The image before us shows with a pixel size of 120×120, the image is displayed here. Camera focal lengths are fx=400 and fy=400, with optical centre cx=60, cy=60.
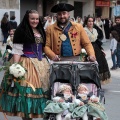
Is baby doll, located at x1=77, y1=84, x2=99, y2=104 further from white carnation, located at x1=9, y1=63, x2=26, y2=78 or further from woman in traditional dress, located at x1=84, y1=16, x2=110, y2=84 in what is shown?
woman in traditional dress, located at x1=84, y1=16, x2=110, y2=84

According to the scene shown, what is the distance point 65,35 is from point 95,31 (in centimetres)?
337

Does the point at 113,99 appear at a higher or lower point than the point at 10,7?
lower

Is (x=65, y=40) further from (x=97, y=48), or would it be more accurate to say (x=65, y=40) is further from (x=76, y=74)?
(x=97, y=48)

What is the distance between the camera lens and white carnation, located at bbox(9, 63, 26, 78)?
5.30m

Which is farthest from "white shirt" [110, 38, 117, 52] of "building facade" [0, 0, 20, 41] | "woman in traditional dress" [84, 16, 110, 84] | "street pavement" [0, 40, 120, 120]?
"building facade" [0, 0, 20, 41]

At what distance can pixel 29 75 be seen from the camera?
5.52 metres

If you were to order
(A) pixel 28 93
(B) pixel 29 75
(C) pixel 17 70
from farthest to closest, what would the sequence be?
(B) pixel 29 75
(A) pixel 28 93
(C) pixel 17 70

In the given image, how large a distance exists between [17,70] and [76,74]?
2.65 ft

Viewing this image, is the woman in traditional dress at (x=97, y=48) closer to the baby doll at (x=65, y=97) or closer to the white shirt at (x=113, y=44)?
the white shirt at (x=113, y=44)

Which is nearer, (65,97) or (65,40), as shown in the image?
(65,97)

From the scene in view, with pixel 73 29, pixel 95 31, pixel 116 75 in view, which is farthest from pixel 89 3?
pixel 73 29

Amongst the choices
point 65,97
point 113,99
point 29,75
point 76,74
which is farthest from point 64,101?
point 113,99

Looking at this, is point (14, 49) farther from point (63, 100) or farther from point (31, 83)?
point (63, 100)

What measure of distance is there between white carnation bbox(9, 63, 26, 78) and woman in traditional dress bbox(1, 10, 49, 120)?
0.13m
